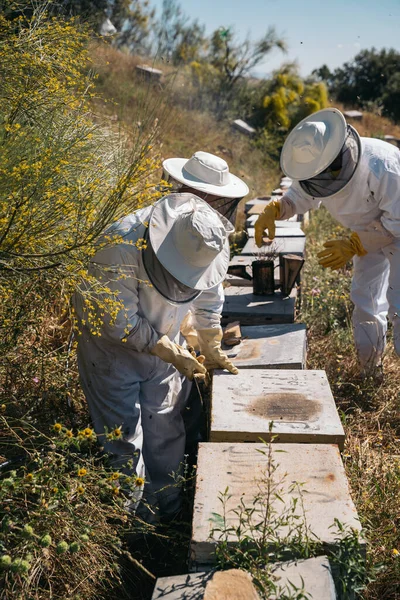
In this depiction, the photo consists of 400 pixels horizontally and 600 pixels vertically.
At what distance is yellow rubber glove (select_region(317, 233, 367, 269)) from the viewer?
14.6 ft

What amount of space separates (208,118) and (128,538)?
11.4 m

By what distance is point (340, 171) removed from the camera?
4020mm

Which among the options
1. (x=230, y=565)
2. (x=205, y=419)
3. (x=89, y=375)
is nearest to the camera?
(x=230, y=565)

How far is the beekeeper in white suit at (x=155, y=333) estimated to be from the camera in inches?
120

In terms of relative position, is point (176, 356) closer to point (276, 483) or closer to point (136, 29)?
point (276, 483)

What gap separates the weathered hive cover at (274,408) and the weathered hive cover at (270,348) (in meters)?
0.20

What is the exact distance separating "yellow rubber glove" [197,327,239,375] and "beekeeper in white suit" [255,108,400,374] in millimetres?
1267

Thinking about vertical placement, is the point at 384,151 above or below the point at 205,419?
above

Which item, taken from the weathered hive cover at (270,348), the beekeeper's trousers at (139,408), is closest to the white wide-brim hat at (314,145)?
the weathered hive cover at (270,348)

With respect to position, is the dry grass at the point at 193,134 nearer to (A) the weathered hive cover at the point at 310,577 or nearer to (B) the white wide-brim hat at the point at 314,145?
(B) the white wide-brim hat at the point at 314,145

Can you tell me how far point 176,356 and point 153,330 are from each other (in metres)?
0.19

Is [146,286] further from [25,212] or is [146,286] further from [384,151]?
[384,151]

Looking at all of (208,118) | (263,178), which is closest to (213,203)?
(263,178)

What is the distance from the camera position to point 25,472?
8.21ft
